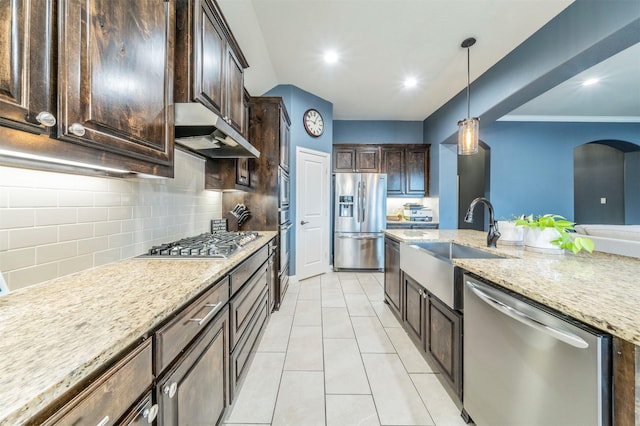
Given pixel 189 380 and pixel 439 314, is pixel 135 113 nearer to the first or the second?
pixel 189 380

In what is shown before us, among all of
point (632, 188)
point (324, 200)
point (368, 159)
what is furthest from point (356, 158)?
point (632, 188)

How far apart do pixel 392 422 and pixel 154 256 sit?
1610mm

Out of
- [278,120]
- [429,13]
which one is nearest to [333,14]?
[429,13]

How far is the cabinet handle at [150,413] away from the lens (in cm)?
66

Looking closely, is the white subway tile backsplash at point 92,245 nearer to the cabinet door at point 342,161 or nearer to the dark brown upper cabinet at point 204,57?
the dark brown upper cabinet at point 204,57

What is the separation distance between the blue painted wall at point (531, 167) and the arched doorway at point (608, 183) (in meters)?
1.02

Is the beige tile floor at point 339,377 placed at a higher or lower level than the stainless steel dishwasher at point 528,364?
lower

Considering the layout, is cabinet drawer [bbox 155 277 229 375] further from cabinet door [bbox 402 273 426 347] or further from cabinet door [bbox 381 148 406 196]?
cabinet door [bbox 381 148 406 196]

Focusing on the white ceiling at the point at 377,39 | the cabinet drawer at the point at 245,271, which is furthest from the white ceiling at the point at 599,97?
the cabinet drawer at the point at 245,271

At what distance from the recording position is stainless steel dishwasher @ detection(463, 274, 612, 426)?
2.31 feet

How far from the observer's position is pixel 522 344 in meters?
0.93

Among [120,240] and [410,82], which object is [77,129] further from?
[410,82]

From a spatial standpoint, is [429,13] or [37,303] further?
[429,13]

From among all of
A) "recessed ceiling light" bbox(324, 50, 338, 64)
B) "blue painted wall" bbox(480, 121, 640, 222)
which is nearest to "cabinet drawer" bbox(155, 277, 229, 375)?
"recessed ceiling light" bbox(324, 50, 338, 64)
